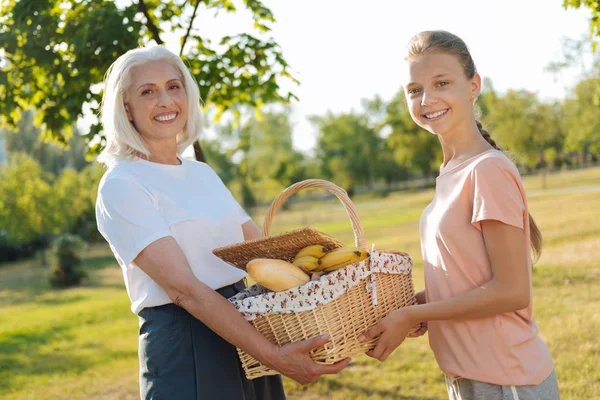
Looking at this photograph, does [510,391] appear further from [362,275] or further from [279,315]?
[279,315]

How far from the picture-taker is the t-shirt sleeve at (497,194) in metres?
2.11

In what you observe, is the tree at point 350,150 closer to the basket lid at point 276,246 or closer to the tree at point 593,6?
the tree at point 593,6

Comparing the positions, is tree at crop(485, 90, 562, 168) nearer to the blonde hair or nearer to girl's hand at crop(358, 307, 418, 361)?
the blonde hair

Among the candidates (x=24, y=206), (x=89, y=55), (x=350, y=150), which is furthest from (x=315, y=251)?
(x=350, y=150)

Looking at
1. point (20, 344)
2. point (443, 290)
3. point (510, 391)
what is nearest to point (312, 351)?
point (443, 290)

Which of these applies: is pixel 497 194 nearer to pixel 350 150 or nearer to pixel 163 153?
pixel 163 153

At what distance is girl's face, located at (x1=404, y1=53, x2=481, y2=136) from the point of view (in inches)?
92.3

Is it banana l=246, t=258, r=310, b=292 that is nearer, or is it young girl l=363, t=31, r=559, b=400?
young girl l=363, t=31, r=559, b=400

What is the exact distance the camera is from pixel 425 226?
2436mm

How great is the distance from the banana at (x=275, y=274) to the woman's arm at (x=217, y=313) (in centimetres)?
18

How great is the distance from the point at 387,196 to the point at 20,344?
49.4 meters

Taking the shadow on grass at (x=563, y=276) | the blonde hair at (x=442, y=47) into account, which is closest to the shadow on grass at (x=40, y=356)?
the shadow on grass at (x=563, y=276)

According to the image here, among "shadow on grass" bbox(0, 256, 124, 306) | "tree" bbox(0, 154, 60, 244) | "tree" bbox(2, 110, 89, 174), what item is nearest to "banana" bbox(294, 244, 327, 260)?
"shadow on grass" bbox(0, 256, 124, 306)

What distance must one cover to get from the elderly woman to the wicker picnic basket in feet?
0.18
